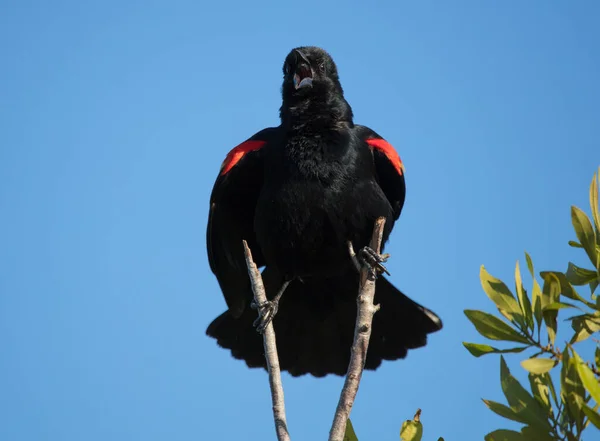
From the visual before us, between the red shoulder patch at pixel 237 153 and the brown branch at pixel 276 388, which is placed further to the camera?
the red shoulder patch at pixel 237 153

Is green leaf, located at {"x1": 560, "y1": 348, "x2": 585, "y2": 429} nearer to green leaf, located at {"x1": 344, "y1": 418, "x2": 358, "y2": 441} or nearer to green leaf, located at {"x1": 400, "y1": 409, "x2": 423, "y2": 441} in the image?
green leaf, located at {"x1": 400, "y1": 409, "x2": 423, "y2": 441}

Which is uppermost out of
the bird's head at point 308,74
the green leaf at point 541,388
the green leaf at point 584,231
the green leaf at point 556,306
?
the bird's head at point 308,74

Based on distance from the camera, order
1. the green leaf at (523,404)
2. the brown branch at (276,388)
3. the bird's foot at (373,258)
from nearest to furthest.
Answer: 1. the green leaf at (523,404)
2. the brown branch at (276,388)
3. the bird's foot at (373,258)

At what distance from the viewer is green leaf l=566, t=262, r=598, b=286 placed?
2625mm

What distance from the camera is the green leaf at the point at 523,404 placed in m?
2.47

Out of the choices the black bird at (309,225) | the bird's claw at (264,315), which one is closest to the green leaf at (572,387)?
the black bird at (309,225)

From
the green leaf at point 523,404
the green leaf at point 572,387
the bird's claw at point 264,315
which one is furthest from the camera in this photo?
the bird's claw at point 264,315

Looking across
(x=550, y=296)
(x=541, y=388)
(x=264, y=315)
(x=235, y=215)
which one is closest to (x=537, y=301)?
(x=550, y=296)

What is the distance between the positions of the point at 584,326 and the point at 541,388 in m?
0.24

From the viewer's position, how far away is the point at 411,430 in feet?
9.52

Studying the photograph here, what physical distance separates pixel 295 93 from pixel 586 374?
148 inches

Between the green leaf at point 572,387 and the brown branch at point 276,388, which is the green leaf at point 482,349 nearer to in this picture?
the green leaf at point 572,387

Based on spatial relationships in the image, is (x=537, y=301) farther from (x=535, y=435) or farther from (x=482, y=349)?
(x=535, y=435)

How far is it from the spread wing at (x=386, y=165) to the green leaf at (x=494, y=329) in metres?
3.00
